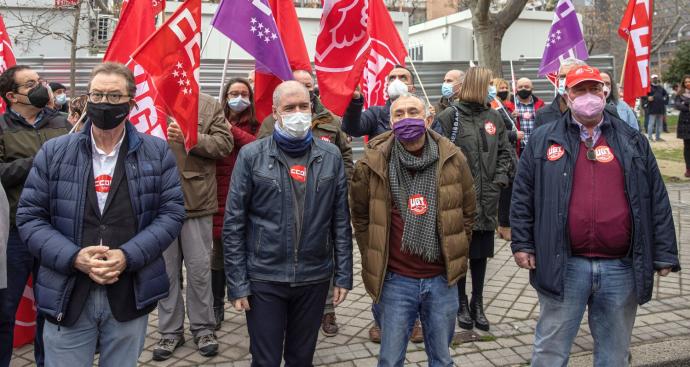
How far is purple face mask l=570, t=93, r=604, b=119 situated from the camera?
3.51m

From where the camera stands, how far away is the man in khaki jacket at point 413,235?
11.7 ft

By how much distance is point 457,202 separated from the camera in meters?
3.66

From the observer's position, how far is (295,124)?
349cm

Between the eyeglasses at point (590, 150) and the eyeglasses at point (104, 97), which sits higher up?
the eyeglasses at point (104, 97)

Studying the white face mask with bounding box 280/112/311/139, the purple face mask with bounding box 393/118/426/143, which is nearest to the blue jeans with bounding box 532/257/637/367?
the purple face mask with bounding box 393/118/426/143

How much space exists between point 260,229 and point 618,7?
3899cm

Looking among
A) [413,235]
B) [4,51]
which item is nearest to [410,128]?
[413,235]

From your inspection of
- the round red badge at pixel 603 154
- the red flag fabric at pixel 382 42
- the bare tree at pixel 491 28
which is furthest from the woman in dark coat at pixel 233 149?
the bare tree at pixel 491 28

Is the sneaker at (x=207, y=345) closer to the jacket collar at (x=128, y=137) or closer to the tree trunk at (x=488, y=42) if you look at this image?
the jacket collar at (x=128, y=137)

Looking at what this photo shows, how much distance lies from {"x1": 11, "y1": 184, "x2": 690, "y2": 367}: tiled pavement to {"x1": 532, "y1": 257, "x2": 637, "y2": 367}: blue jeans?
97cm

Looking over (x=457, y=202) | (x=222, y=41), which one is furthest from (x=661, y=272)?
(x=222, y=41)

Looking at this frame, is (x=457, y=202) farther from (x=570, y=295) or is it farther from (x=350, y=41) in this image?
(x=350, y=41)

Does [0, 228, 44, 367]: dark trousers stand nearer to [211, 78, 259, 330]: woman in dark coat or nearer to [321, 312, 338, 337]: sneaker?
[211, 78, 259, 330]: woman in dark coat

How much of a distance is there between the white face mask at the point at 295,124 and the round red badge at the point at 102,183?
0.99 m
